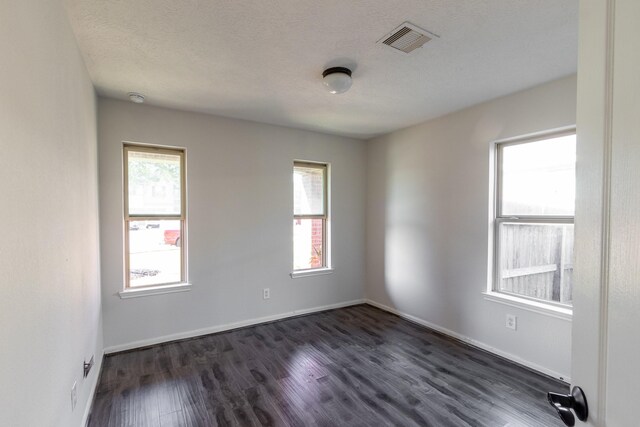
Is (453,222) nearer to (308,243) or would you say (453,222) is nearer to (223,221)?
(308,243)

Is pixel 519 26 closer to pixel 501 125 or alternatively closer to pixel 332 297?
pixel 501 125

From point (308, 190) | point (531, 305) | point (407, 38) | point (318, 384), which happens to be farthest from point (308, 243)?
point (407, 38)

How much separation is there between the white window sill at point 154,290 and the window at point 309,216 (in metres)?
1.45

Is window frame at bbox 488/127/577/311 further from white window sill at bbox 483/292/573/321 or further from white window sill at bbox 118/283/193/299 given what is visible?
white window sill at bbox 118/283/193/299

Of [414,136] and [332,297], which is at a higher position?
[414,136]

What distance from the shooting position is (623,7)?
0.62 meters

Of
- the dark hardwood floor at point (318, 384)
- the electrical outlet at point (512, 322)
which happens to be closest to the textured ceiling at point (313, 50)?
the electrical outlet at point (512, 322)

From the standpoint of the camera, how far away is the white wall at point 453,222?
267 centimetres

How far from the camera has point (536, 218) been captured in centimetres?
279

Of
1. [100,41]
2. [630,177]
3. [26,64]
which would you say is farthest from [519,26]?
[100,41]

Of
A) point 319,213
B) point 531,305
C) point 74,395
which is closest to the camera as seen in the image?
point 74,395

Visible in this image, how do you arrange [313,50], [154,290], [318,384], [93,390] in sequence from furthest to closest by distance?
[154,290], [318,384], [93,390], [313,50]

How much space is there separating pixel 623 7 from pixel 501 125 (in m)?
2.65

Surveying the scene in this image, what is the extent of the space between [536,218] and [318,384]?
2.49 metres
